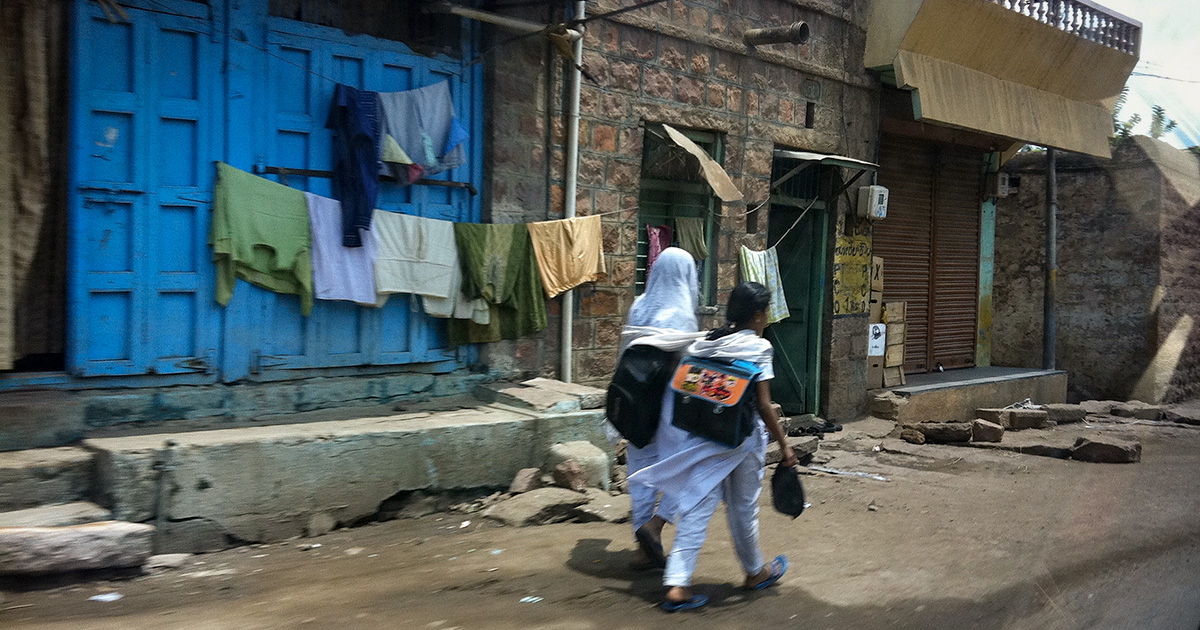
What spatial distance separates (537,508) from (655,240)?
346cm

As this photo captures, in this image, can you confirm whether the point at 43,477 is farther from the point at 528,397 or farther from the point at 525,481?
the point at 528,397

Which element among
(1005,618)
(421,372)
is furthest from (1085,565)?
(421,372)

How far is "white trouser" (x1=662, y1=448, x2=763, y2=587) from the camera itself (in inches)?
173

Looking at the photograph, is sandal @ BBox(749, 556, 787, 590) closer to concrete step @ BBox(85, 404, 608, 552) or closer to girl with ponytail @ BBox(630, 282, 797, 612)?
girl with ponytail @ BBox(630, 282, 797, 612)

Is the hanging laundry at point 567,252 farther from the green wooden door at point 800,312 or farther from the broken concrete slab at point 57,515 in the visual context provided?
the broken concrete slab at point 57,515

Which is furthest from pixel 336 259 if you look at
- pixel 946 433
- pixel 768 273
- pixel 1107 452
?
pixel 1107 452

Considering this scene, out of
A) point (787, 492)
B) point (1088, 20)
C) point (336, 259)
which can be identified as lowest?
point (787, 492)

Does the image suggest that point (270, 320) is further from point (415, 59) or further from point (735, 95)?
point (735, 95)

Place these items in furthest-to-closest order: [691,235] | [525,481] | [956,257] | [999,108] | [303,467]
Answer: [956,257] < [999,108] < [691,235] < [525,481] < [303,467]

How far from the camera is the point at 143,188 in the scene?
574cm

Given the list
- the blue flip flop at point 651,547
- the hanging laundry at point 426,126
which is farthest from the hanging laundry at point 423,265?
the blue flip flop at point 651,547

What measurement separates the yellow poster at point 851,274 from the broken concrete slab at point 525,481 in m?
5.24

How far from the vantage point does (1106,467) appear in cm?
853

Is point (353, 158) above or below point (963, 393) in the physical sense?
above
